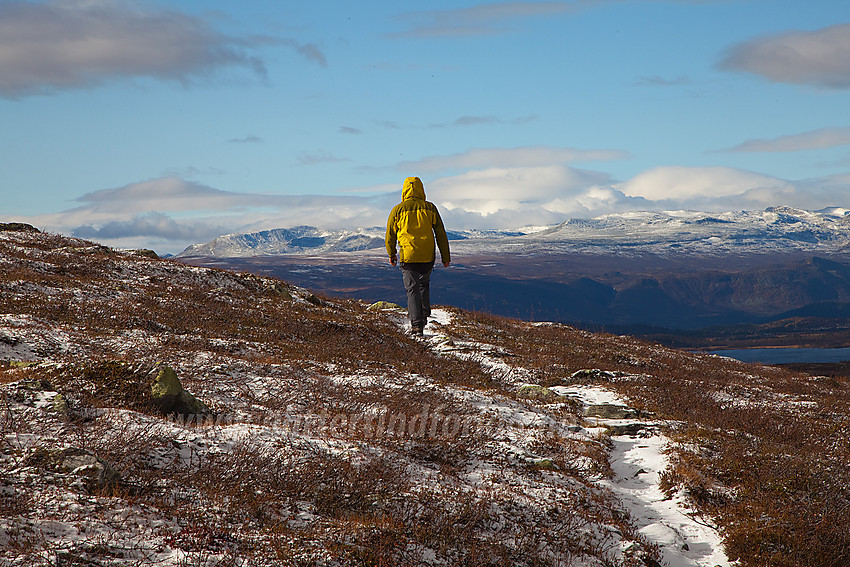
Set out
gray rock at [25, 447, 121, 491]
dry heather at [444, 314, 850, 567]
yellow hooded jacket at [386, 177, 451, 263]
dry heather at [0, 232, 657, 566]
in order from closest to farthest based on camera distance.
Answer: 1. dry heather at [0, 232, 657, 566]
2. gray rock at [25, 447, 121, 491]
3. dry heather at [444, 314, 850, 567]
4. yellow hooded jacket at [386, 177, 451, 263]

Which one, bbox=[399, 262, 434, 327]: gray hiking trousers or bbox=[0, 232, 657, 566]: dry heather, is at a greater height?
bbox=[399, 262, 434, 327]: gray hiking trousers

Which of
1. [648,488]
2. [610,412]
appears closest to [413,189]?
[610,412]

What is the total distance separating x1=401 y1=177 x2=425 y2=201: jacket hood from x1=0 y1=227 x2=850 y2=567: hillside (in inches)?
218

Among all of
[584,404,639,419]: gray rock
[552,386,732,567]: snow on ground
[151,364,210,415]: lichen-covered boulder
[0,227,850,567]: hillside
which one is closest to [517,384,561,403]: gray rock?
[0,227,850,567]: hillside

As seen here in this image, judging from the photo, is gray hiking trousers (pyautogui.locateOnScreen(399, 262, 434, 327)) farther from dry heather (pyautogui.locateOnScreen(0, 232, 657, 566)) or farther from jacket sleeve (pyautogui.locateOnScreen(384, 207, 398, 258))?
dry heather (pyautogui.locateOnScreen(0, 232, 657, 566))

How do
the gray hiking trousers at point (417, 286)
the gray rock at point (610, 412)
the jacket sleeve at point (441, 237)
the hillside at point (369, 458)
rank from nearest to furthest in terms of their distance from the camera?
1. the hillside at point (369, 458)
2. the gray rock at point (610, 412)
3. the jacket sleeve at point (441, 237)
4. the gray hiking trousers at point (417, 286)

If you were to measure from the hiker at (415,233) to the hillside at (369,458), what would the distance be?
10.3 feet

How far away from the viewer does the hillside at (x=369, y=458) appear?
7246mm

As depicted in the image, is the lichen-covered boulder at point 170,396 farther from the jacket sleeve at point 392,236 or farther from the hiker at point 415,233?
the jacket sleeve at point 392,236

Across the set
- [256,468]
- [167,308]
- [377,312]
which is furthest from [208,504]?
[377,312]

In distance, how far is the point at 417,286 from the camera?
2175cm

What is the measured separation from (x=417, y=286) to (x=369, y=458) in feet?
39.5

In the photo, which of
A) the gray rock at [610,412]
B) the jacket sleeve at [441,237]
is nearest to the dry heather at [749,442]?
the gray rock at [610,412]

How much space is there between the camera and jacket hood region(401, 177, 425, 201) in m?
21.1
